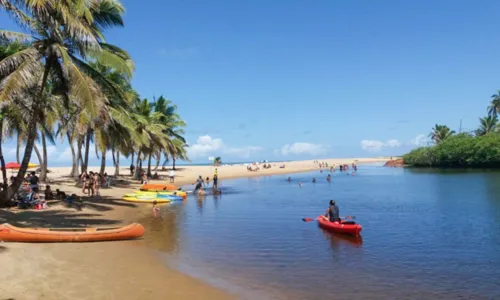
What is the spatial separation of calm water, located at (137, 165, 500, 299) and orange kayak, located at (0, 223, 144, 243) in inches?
43.2

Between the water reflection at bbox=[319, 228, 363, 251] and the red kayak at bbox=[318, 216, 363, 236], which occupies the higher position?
the red kayak at bbox=[318, 216, 363, 236]

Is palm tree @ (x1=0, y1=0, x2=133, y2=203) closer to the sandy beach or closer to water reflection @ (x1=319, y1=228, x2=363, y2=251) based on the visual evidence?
the sandy beach

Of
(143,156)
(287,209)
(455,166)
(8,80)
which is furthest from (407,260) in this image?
(455,166)

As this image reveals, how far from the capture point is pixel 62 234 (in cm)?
1266

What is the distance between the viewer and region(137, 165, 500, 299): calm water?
31.3ft

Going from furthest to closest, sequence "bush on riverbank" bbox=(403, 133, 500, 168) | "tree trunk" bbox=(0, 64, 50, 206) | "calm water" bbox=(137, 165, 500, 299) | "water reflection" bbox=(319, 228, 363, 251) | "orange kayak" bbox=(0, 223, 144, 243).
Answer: "bush on riverbank" bbox=(403, 133, 500, 168)
"tree trunk" bbox=(0, 64, 50, 206)
"water reflection" bbox=(319, 228, 363, 251)
"orange kayak" bbox=(0, 223, 144, 243)
"calm water" bbox=(137, 165, 500, 299)

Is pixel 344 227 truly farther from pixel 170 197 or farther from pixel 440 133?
pixel 440 133

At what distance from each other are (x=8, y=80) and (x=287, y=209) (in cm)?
1699

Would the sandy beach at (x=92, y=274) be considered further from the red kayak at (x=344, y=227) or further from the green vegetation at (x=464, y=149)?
the green vegetation at (x=464, y=149)

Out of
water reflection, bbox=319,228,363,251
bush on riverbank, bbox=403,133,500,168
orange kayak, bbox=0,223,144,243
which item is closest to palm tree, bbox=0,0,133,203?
orange kayak, bbox=0,223,144,243

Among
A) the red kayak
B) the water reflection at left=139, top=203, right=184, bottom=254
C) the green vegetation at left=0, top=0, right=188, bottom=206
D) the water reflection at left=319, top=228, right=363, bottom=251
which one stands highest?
the green vegetation at left=0, top=0, right=188, bottom=206

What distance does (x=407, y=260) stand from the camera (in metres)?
12.3

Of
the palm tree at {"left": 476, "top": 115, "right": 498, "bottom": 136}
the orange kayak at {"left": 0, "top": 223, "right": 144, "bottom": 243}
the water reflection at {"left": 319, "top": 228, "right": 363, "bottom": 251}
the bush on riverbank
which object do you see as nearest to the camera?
the orange kayak at {"left": 0, "top": 223, "right": 144, "bottom": 243}

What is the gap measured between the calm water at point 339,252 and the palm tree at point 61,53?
6311mm
